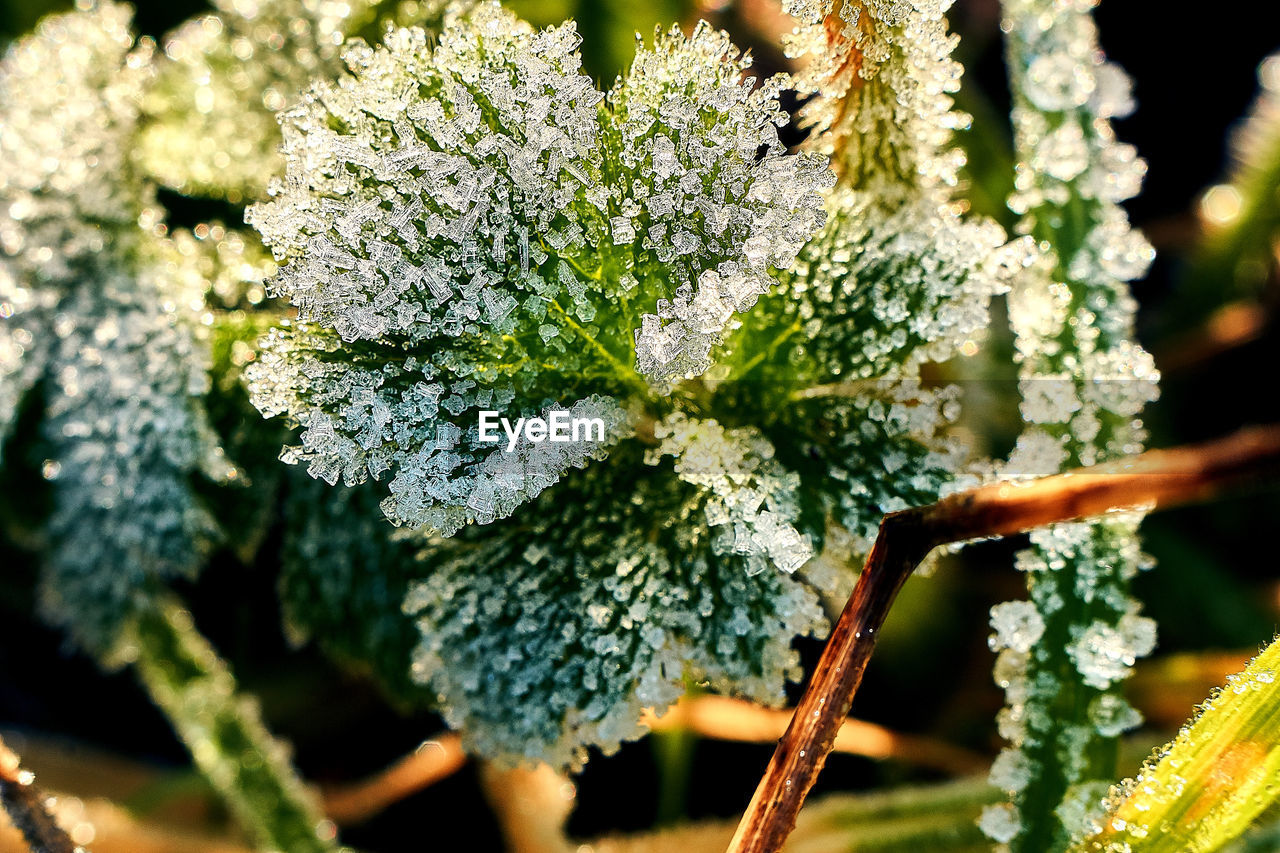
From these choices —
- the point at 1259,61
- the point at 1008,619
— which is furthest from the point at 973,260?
the point at 1259,61

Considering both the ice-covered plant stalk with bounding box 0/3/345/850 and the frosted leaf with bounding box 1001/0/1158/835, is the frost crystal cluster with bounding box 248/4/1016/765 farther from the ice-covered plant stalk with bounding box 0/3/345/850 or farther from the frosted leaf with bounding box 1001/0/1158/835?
the ice-covered plant stalk with bounding box 0/3/345/850

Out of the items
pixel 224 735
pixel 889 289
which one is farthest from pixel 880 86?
pixel 224 735

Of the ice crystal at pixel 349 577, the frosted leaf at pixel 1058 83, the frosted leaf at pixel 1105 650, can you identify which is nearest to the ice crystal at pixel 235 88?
the ice crystal at pixel 349 577

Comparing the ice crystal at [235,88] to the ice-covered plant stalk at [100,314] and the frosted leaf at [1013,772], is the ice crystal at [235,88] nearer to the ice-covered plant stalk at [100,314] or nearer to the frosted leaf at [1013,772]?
→ the ice-covered plant stalk at [100,314]

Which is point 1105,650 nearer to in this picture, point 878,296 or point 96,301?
point 878,296

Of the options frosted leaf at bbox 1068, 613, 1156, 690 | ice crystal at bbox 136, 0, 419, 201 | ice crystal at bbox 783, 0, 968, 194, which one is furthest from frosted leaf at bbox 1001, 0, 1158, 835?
ice crystal at bbox 136, 0, 419, 201

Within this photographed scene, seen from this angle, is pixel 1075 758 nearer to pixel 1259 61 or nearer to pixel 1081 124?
pixel 1081 124
